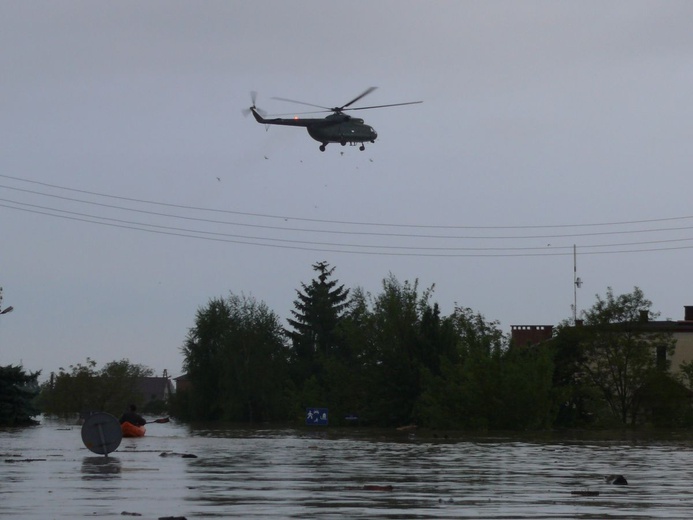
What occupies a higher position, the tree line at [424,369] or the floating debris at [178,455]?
the tree line at [424,369]

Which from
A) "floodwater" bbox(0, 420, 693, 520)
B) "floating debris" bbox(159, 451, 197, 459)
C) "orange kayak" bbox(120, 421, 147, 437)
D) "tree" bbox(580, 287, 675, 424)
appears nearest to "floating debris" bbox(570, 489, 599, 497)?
"floodwater" bbox(0, 420, 693, 520)

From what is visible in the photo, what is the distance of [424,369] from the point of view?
72.3 metres

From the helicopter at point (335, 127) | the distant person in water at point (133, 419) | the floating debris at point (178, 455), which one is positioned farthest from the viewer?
the helicopter at point (335, 127)

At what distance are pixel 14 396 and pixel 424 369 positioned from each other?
2248cm

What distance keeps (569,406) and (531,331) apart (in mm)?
54676

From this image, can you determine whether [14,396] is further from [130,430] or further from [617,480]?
[617,480]

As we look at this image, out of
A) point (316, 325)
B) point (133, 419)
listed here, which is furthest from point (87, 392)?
point (133, 419)

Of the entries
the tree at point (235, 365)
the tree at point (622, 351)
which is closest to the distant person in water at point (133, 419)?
the tree at point (622, 351)

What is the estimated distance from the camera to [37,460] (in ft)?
86.3

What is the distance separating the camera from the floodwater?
46.7 ft

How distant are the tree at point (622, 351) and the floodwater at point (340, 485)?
52.4m

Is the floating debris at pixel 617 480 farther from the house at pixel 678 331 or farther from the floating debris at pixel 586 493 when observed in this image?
the house at pixel 678 331

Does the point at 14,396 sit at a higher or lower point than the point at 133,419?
higher

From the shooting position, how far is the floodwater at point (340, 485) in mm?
14227
